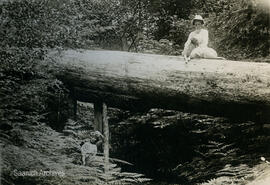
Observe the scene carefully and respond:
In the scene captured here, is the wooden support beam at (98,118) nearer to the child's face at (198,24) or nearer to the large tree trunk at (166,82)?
the large tree trunk at (166,82)

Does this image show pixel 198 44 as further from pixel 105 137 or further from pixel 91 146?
pixel 91 146

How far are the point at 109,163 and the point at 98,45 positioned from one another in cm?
82

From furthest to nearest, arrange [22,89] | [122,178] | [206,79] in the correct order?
[22,89], [122,178], [206,79]

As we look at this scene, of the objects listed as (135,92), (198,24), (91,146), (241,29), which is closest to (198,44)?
(198,24)

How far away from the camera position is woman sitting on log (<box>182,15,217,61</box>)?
2.75 m

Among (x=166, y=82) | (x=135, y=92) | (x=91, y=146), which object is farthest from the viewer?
(x=91, y=146)

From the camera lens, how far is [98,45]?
302 centimetres

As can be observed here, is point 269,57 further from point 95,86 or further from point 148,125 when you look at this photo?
point 95,86

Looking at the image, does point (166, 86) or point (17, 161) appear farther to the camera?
point (17, 161)

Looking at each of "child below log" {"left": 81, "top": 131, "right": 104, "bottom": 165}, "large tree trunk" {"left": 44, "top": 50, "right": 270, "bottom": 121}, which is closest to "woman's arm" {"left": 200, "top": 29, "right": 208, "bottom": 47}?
"large tree trunk" {"left": 44, "top": 50, "right": 270, "bottom": 121}

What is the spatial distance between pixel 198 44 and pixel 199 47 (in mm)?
28

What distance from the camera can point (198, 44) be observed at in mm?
2795

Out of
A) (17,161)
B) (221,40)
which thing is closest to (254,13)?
(221,40)

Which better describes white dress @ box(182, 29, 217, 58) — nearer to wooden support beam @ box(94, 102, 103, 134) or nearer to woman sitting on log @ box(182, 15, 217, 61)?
woman sitting on log @ box(182, 15, 217, 61)
